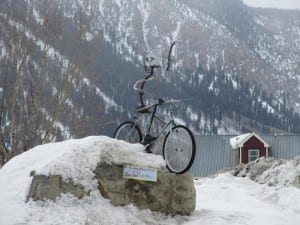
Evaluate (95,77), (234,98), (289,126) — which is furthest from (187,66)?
(95,77)

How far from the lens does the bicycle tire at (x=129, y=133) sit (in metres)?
10.8

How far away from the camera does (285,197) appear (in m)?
12.7

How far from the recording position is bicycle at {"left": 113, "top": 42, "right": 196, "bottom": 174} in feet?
31.6

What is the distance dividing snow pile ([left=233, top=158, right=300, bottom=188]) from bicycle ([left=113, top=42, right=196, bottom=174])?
14.3 ft

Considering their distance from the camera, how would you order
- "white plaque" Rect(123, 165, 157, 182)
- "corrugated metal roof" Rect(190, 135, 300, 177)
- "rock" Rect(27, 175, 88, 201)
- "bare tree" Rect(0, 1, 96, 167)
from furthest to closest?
"corrugated metal roof" Rect(190, 135, 300, 177) → "bare tree" Rect(0, 1, 96, 167) → "white plaque" Rect(123, 165, 157, 182) → "rock" Rect(27, 175, 88, 201)

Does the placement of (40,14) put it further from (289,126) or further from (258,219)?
(289,126)

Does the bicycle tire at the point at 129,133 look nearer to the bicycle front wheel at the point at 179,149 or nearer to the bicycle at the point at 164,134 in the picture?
the bicycle at the point at 164,134

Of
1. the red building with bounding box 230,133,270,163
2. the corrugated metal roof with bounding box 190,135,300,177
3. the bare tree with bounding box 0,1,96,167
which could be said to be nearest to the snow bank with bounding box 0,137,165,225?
the bare tree with bounding box 0,1,96,167

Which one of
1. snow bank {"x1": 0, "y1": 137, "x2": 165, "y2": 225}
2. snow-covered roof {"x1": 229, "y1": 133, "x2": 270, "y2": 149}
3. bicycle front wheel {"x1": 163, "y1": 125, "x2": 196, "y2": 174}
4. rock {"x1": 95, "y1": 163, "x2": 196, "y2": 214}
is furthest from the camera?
snow-covered roof {"x1": 229, "y1": 133, "x2": 270, "y2": 149}

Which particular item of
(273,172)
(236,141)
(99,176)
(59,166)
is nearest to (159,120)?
(99,176)

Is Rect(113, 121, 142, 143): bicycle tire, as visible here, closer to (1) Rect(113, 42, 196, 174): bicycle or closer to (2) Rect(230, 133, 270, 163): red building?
(1) Rect(113, 42, 196, 174): bicycle

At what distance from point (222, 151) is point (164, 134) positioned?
2453cm

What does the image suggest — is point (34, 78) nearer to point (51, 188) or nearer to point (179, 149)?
point (179, 149)

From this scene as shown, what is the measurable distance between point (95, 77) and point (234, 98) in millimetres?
147895
